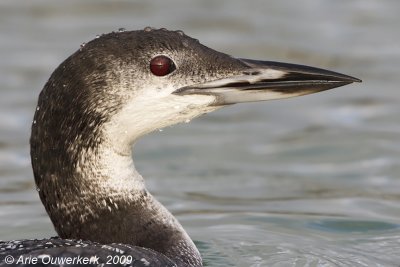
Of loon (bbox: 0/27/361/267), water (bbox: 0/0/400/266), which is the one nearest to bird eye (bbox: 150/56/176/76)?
loon (bbox: 0/27/361/267)

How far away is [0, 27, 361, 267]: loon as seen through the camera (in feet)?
19.3

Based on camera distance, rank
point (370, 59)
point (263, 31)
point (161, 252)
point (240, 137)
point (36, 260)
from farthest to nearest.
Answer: point (263, 31) < point (370, 59) < point (240, 137) < point (161, 252) < point (36, 260)

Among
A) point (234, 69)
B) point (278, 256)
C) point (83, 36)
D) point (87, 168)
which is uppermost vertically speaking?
point (83, 36)

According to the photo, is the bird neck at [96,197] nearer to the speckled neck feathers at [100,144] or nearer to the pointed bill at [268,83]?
the speckled neck feathers at [100,144]

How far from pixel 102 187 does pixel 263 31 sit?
606cm

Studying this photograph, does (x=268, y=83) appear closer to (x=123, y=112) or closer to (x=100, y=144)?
(x=123, y=112)

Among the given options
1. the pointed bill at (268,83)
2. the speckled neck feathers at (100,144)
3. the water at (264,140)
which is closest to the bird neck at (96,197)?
the speckled neck feathers at (100,144)

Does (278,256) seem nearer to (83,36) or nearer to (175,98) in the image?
(175,98)

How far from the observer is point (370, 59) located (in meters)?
11.0

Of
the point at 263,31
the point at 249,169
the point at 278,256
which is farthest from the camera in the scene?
the point at 263,31

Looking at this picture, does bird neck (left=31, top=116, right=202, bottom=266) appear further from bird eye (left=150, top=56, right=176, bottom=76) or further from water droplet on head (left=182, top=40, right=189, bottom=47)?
water droplet on head (left=182, top=40, right=189, bottom=47)

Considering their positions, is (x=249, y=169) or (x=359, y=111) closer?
(x=249, y=169)

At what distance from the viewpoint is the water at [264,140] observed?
24.1ft

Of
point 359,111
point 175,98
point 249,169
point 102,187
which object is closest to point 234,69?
point 175,98
